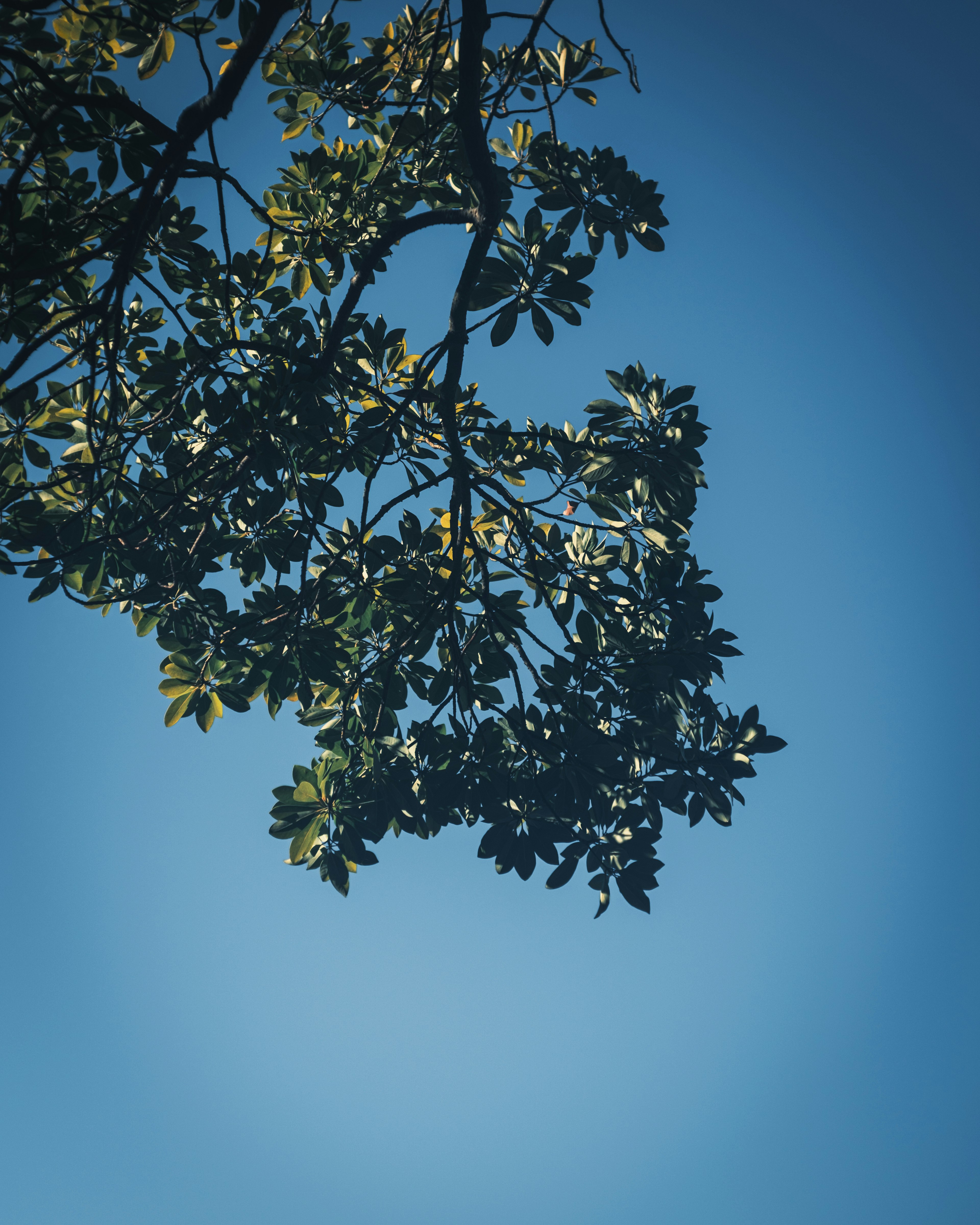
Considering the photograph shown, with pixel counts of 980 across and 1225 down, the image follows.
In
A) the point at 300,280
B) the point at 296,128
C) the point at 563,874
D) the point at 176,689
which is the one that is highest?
the point at 296,128

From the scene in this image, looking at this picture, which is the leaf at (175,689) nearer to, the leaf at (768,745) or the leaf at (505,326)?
the leaf at (505,326)

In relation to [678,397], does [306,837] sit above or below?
below

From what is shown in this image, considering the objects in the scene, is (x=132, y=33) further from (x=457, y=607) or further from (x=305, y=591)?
(x=457, y=607)

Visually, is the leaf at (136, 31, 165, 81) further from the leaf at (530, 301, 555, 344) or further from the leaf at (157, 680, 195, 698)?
the leaf at (157, 680, 195, 698)

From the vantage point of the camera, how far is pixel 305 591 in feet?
10.4

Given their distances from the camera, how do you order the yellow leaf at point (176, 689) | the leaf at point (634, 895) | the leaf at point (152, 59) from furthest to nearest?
the yellow leaf at point (176, 689) < the leaf at point (634, 895) < the leaf at point (152, 59)

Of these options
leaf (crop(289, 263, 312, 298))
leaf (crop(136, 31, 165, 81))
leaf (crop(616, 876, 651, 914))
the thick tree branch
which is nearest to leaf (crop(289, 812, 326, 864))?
leaf (crop(616, 876, 651, 914))

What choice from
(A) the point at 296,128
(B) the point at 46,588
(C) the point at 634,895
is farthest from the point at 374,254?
(C) the point at 634,895

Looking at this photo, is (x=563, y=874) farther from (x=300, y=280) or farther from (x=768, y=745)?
(x=300, y=280)

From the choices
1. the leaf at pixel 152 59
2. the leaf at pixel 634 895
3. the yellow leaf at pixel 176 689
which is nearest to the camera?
the leaf at pixel 152 59

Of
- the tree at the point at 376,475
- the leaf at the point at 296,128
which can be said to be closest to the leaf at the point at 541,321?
the tree at the point at 376,475

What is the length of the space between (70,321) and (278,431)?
31.2 inches

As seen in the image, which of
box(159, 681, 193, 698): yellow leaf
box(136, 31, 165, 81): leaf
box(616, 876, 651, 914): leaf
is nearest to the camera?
box(136, 31, 165, 81): leaf

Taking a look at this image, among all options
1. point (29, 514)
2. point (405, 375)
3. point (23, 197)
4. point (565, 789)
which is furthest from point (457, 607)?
point (23, 197)
